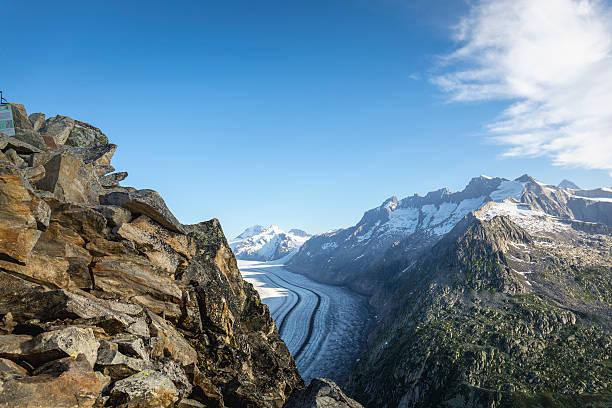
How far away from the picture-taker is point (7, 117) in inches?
814

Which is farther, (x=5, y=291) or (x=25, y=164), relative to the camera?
(x=25, y=164)

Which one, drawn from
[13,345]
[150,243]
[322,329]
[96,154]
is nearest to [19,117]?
[96,154]

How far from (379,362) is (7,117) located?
2539 inches

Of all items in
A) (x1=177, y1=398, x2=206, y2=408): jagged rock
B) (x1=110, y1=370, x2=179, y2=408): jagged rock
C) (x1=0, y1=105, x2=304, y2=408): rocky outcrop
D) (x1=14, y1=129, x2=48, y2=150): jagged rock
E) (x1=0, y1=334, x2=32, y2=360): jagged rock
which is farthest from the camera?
(x1=14, y1=129, x2=48, y2=150): jagged rock

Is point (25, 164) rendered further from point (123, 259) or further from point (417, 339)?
point (417, 339)

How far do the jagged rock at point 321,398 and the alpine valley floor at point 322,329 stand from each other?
51692 millimetres

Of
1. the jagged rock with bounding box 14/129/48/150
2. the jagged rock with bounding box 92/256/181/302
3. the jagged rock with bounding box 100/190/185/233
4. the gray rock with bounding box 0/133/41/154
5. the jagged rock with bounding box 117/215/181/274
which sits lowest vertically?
the jagged rock with bounding box 92/256/181/302

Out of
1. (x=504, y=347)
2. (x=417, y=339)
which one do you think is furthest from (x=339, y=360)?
(x=504, y=347)

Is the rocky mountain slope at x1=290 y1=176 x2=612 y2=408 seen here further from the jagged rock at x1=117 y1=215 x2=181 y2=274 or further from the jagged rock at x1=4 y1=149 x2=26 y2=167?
the jagged rock at x1=4 y1=149 x2=26 y2=167

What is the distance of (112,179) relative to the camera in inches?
951

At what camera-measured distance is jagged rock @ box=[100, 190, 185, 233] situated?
1808 cm

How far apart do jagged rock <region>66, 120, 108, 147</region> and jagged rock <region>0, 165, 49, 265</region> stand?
20409mm

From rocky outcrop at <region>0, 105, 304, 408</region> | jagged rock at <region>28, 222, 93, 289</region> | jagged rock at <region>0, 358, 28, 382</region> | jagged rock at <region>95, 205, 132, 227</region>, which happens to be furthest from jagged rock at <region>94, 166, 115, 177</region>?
jagged rock at <region>0, 358, 28, 382</region>

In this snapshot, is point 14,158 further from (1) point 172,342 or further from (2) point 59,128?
(2) point 59,128
